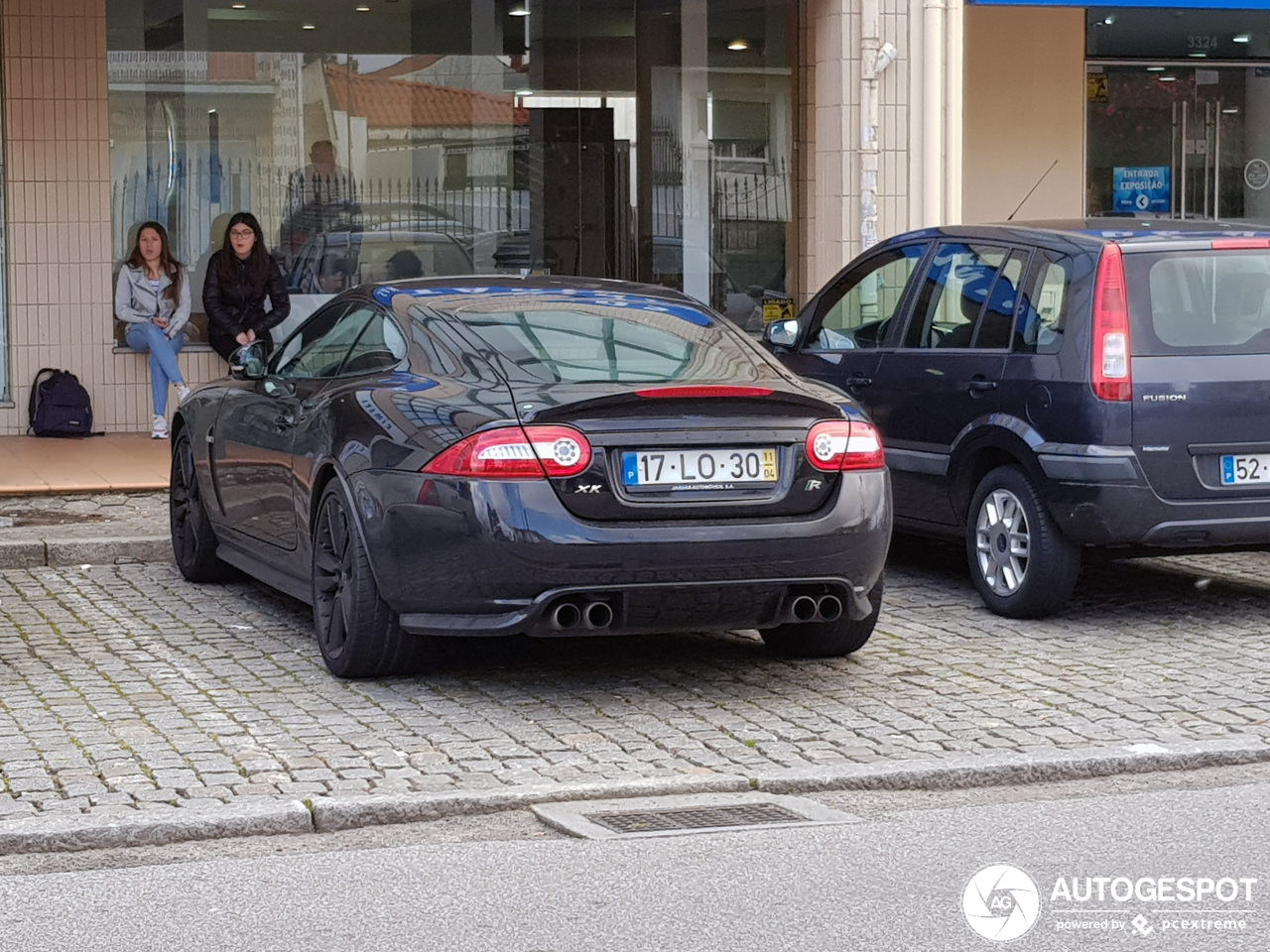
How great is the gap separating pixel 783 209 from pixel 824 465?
1037cm

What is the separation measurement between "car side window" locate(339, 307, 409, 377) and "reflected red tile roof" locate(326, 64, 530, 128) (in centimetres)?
854

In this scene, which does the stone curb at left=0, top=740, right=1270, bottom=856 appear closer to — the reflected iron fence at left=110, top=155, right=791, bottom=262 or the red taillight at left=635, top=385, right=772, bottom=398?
the red taillight at left=635, top=385, right=772, bottom=398

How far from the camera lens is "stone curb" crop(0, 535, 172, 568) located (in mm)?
10086

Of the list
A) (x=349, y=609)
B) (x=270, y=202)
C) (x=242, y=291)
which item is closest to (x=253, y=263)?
(x=242, y=291)

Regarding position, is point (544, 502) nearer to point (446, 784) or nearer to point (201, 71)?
point (446, 784)

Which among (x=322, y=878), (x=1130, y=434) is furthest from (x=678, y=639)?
(x=322, y=878)

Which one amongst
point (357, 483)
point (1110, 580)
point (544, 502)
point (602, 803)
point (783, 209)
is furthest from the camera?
point (783, 209)

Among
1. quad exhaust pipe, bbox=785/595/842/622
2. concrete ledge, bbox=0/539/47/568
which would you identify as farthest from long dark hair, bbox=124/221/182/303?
quad exhaust pipe, bbox=785/595/842/622

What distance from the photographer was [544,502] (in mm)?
6707

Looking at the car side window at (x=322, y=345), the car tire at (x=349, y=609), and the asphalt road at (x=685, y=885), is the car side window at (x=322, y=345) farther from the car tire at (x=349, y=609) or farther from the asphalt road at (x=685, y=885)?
the asphalt road at (x=685, y=885)

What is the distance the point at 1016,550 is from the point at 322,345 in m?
3.03

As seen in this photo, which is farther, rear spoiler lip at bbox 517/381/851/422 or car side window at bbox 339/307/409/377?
car side window at bbox 339/307/409/377

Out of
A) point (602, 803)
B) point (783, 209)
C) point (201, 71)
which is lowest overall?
point (602, 803)

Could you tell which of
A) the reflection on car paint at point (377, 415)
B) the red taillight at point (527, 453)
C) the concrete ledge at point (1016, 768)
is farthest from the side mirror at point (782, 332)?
the concrete ledge at point (1016, 768)
